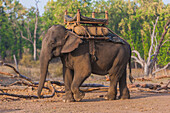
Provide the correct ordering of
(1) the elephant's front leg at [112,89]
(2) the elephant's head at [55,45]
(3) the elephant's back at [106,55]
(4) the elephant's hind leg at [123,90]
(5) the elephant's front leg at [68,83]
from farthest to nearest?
(4) the elephant's hind leg at [123,90] < (1) the elephant's front leg at [112,89] < (3) the elephant's back at [106,55] < (5) the elephant's front leg at [68,83] < (2) the elephant's head at [55,45]

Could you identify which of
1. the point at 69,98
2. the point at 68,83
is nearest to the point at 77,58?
the point at 68,83

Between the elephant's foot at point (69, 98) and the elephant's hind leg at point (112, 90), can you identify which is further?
the elephant's hind leg at point (112, 90)

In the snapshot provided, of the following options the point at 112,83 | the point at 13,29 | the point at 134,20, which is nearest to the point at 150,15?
the point at 134,20

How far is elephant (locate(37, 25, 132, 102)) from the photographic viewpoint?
9.25 metres

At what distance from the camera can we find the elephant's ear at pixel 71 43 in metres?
9.23

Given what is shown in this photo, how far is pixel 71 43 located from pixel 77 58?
542mm

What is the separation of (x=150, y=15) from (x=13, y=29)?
22.6 meters

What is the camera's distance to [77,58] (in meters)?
9.40

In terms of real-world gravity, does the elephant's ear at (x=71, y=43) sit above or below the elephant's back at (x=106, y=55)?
above

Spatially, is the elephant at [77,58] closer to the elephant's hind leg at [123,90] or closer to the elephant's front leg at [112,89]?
the elephant's front leg at [112,89]

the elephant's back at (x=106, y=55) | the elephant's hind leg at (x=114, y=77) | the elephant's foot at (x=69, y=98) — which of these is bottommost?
the elephant's foot at (x=69, y=98)

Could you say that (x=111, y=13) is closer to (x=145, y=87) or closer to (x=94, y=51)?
(x=145, y=87)

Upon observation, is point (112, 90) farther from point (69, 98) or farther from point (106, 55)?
point (69, 98)

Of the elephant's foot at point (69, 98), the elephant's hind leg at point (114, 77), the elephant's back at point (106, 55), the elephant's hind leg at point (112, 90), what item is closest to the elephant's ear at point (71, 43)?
the elephant's back at point (106, 55)
